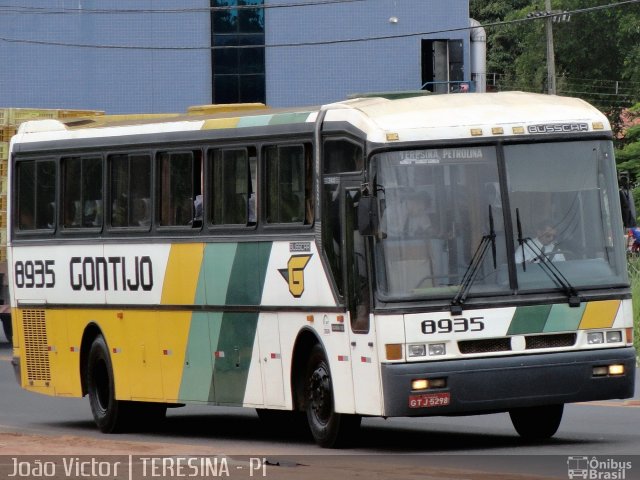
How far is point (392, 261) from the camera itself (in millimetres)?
13891

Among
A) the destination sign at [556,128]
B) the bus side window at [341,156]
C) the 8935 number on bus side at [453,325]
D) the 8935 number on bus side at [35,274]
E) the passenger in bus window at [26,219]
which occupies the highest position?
the destination sign at [556,128]

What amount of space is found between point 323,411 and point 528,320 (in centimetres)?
203

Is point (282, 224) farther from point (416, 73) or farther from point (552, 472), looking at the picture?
point (416, 73)

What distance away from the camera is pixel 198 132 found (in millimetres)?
16719

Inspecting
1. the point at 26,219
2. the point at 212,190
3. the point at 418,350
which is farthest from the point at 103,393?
the point at 418,350

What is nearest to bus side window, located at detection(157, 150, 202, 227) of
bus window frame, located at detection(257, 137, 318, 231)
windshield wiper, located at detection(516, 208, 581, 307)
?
bus window frame, located at detection(257, 137, 318, 231)

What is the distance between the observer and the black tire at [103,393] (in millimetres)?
Answer: 18250

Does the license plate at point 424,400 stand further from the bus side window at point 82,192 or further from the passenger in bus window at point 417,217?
the bus side window at point 82,192

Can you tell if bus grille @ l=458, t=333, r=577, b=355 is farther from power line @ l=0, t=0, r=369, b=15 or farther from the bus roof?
power line @ l=0, t=0, r=369, b=15

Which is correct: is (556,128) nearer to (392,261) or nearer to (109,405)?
(392,261)

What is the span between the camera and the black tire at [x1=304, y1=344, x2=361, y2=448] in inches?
572

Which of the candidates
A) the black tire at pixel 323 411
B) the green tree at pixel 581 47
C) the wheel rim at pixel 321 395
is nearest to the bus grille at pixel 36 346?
the black tire at pixel 323 411

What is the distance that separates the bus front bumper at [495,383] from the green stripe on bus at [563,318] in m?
0.21

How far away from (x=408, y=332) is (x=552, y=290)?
4.27 ft
